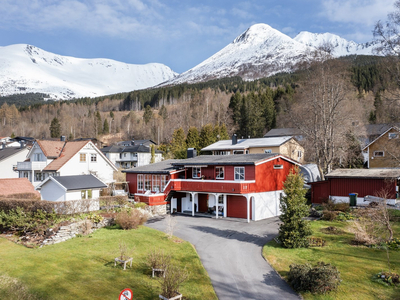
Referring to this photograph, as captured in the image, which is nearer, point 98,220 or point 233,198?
point 98,220

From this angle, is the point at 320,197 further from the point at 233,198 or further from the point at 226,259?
the point at 226,259

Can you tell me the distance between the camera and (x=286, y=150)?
52.5 metres

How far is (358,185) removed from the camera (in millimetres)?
28875

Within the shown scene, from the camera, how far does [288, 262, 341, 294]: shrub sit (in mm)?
13344

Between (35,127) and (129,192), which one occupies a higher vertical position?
(35,127)

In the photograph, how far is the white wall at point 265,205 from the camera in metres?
28.1

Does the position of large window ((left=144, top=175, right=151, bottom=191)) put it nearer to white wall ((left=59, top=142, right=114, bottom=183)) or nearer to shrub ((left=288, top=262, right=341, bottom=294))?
white wall ((left=59, top=142, right=114, bottom=183))

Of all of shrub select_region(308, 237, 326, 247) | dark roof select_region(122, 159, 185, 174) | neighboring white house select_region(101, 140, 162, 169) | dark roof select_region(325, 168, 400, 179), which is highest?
neighboring white house select_region(101, 140, 162, 169)

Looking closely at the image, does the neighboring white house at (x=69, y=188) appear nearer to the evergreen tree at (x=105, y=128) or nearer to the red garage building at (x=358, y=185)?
the red garage building at (x=358, y=185)

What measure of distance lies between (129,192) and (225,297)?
1057 inches

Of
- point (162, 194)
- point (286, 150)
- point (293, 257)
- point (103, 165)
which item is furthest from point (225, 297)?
point (286, 150)

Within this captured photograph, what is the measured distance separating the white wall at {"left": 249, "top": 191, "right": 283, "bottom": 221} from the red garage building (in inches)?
193

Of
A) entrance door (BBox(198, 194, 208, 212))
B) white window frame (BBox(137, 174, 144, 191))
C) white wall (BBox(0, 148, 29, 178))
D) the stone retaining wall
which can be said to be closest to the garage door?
entrance door (BBox(198, 194, 208, 212))

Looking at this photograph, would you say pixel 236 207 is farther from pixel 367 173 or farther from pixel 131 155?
pixel 131 155
